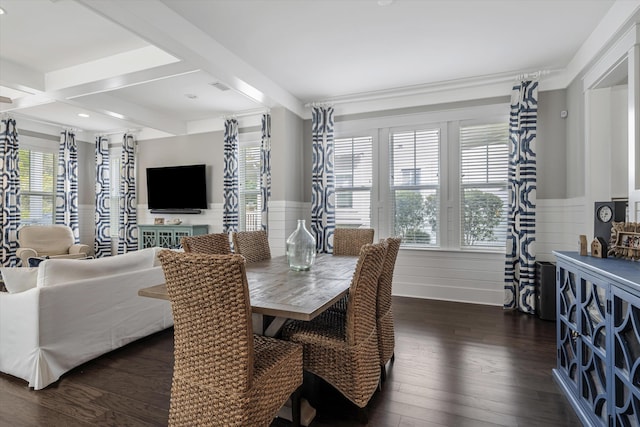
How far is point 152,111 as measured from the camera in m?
5.32

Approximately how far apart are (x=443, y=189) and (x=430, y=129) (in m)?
0.81

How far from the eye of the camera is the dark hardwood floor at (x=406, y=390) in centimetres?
185

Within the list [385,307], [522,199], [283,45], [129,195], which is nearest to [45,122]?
[129,195]

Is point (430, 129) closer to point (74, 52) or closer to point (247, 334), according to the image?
point (247, 334)

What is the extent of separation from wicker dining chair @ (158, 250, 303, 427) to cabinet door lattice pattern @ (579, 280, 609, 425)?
1.55 metres

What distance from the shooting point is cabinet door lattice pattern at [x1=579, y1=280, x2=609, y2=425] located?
1.59 meters

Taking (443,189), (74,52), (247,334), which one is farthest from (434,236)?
(74,52)

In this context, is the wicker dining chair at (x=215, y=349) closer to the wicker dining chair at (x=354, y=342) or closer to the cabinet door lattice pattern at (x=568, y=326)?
the wicker dining chair at (x=354, y=342)

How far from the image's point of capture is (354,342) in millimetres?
1743

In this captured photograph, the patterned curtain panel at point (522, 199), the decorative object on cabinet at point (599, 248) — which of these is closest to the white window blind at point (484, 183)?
the patterned curtain panel at point (522, 199)

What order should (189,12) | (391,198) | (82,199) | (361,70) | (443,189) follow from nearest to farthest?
1. (189,12)
2. (361,70)
3. (443,189)
4. (391,198)
5. (82,199)

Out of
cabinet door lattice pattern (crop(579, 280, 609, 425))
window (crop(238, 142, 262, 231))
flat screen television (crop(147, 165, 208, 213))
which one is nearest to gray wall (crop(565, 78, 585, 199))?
cabinet door lattice pattern (crop(579, 280, 609, 425))

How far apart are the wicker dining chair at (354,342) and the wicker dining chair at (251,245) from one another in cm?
106

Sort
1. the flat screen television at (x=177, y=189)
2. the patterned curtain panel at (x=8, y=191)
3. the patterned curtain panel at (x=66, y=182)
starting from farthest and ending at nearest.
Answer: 1. the patterned curtain panel at (x=66, y=182)
2. the flat screen television at (x=177, y=189)
3. the patterned curtain panel at (x=8, y=191)
